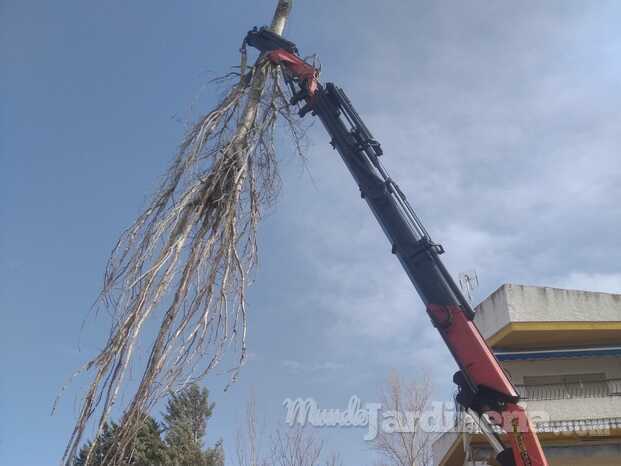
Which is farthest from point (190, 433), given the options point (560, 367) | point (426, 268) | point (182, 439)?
point (426, 268)

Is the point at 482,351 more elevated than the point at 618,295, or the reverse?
the point at 618,295

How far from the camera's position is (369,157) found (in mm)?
8328

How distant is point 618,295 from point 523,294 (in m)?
2.58

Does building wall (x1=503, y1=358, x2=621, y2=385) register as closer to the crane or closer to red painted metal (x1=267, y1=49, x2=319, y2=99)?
the crane

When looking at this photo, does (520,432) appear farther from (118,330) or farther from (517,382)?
(517,382)

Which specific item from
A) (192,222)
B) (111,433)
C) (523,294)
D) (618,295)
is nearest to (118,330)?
(111,433)

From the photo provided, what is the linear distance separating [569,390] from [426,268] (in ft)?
29.8

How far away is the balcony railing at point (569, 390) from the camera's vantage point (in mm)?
14227

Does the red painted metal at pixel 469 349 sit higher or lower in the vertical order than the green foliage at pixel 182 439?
lower

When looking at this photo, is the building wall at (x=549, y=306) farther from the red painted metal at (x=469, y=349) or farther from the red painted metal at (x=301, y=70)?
the red painted metal at (x=301, y=70)

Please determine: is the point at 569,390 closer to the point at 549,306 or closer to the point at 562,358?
the point at 562,358

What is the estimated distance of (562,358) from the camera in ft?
49.3

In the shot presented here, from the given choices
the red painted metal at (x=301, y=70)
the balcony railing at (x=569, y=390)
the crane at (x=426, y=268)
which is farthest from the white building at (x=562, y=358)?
the red painted metal at (x=301, y=70)

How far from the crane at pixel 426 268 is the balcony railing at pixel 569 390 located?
7.58m
